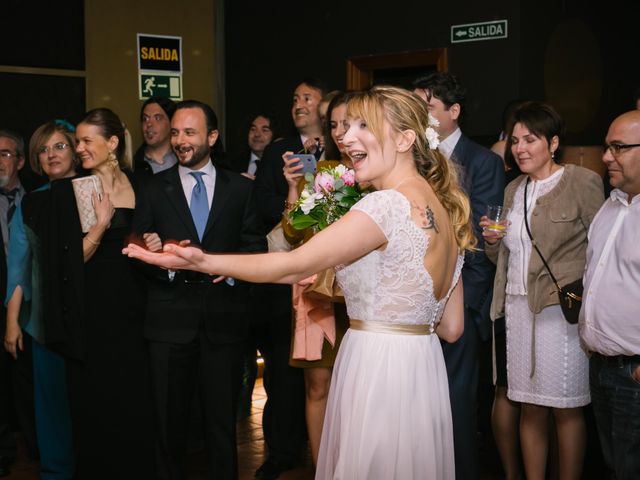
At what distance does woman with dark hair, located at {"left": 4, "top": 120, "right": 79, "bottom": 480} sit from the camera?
4.56m

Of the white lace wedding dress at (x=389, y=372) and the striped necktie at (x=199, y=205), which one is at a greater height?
the striped necktie at (x=199, y=205)

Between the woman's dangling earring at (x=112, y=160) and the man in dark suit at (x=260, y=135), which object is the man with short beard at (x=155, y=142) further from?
the woman's dangling earring at (x=112, y=160)

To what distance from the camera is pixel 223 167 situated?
4.58m

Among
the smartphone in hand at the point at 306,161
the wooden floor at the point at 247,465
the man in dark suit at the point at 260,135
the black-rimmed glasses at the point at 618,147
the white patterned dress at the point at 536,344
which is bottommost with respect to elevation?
the wooden floor at the point at 247,465

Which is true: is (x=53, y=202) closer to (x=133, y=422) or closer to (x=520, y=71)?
Result: (x=133, y=422)

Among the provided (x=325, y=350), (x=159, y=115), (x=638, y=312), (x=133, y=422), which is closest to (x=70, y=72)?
(x=159, y=115)

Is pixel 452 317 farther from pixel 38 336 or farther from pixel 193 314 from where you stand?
pixel 38 336

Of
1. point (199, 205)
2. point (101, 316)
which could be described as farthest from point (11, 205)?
point (199, 205)

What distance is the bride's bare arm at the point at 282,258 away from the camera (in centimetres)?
230

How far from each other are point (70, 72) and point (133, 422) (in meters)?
3.83

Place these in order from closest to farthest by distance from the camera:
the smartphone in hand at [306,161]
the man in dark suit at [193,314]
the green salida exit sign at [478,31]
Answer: the man in dark suit at [193,314]
the smartphone in hand at [306,161]
the green salida exit sign at [478,31]

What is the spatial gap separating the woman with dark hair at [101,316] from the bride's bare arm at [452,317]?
2.03 metres

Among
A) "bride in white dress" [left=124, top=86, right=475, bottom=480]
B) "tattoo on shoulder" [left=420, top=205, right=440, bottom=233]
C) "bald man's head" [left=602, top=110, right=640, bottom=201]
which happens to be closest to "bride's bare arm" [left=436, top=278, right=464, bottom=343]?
"bride in white dress" [left=124, top=86, right=475, bottom=480]

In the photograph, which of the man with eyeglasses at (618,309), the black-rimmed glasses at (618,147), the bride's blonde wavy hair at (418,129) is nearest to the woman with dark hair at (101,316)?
the bride's blonde wavy hair at (418,129)
